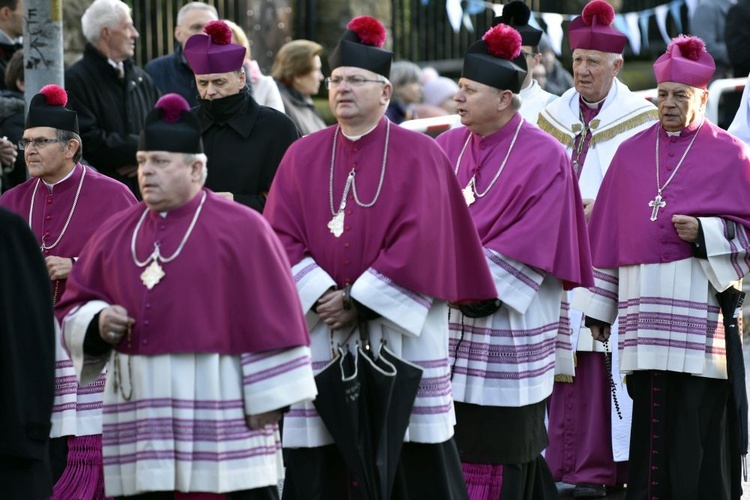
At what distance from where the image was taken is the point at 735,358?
7.80 metres

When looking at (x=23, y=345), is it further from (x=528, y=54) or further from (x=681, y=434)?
(x=528, y=54)

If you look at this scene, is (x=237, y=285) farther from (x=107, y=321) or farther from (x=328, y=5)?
(x=328, y=5)

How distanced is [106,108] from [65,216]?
6.86 ft

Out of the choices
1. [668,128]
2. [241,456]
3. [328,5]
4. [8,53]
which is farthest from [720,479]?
[328,5]

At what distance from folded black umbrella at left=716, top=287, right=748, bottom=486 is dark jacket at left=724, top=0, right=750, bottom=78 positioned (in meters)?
5.30

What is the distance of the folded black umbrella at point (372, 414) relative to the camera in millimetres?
6484

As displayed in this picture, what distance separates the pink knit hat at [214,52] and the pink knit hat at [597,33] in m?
1.85

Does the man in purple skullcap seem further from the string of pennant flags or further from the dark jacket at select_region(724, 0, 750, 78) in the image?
the string of pennant flags

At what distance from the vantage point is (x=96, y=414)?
7742mm

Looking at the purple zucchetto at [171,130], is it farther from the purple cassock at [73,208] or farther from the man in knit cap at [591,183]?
the man in knit cap at [591,183]

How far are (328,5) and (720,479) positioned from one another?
979 centimetres

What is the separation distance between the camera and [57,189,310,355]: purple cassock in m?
5.84

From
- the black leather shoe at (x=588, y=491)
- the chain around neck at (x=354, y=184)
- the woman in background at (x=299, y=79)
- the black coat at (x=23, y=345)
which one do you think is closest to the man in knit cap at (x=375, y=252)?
the chain around neck at (x=354, y=184)

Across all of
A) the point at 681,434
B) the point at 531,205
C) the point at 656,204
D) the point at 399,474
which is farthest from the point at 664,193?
the point at 399,474
